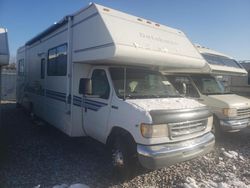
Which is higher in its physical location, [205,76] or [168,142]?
[205,76]

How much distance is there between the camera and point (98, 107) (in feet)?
18.6

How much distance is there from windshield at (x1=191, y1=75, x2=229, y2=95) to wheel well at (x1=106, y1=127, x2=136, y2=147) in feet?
14.7

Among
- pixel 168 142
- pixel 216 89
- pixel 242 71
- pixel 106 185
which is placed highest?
pixel 242 71

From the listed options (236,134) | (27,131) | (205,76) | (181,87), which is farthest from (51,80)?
(236,134)

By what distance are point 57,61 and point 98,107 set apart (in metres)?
2.33

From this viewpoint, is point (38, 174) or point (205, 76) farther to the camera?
point (205, 76)

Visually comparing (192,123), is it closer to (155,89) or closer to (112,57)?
(155,89)

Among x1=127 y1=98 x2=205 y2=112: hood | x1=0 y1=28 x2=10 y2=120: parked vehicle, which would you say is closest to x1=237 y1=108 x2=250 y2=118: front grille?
x1=127 y1=98 x2=205 y2=112: hood

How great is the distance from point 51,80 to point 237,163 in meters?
5.32

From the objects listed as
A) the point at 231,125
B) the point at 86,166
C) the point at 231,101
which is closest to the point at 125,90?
the point at 86,166

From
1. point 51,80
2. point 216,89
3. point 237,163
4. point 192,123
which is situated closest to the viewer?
point 192,123

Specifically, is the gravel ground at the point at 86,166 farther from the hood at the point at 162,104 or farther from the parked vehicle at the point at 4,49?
the parked vehicle at the point at 4,49

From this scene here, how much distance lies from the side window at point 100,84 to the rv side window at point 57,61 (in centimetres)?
108

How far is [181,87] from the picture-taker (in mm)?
8352
